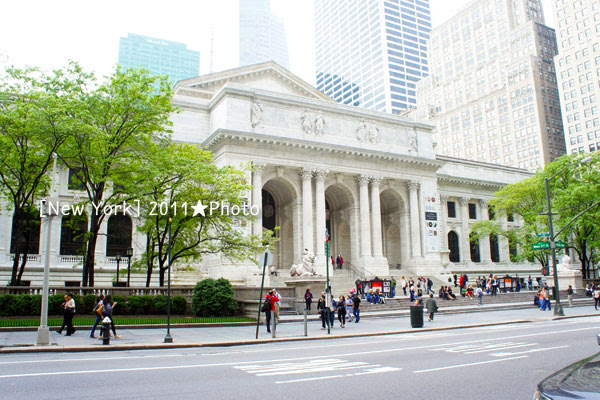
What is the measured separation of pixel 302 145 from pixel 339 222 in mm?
12207

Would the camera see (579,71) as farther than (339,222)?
Yes

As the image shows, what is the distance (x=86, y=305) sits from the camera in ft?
79.6

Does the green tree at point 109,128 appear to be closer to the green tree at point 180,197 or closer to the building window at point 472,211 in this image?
the green tree at point 180,197

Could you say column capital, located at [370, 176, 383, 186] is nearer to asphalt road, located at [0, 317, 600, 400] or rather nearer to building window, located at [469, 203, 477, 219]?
building window, located at [469, 203, 477, 219]

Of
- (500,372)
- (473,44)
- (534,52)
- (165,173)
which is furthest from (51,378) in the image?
(473,44)

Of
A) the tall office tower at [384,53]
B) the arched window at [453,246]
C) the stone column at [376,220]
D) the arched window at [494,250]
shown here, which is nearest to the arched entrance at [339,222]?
the stone column at [376,220]

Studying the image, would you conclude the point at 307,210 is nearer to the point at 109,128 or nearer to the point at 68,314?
the point at 109,128

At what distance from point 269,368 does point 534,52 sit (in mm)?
118068

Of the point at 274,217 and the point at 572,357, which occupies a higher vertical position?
the point at 274,217

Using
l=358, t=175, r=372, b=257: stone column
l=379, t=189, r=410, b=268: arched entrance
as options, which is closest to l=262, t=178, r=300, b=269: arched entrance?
l=358, t=175, r=372, b=257: stone column

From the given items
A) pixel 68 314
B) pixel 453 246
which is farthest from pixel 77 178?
pixel 453 246

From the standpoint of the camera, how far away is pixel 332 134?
48594 mm

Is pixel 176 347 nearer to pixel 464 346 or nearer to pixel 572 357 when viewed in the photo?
pixel 464 346

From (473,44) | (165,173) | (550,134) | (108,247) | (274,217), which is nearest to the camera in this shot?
(165,173)
